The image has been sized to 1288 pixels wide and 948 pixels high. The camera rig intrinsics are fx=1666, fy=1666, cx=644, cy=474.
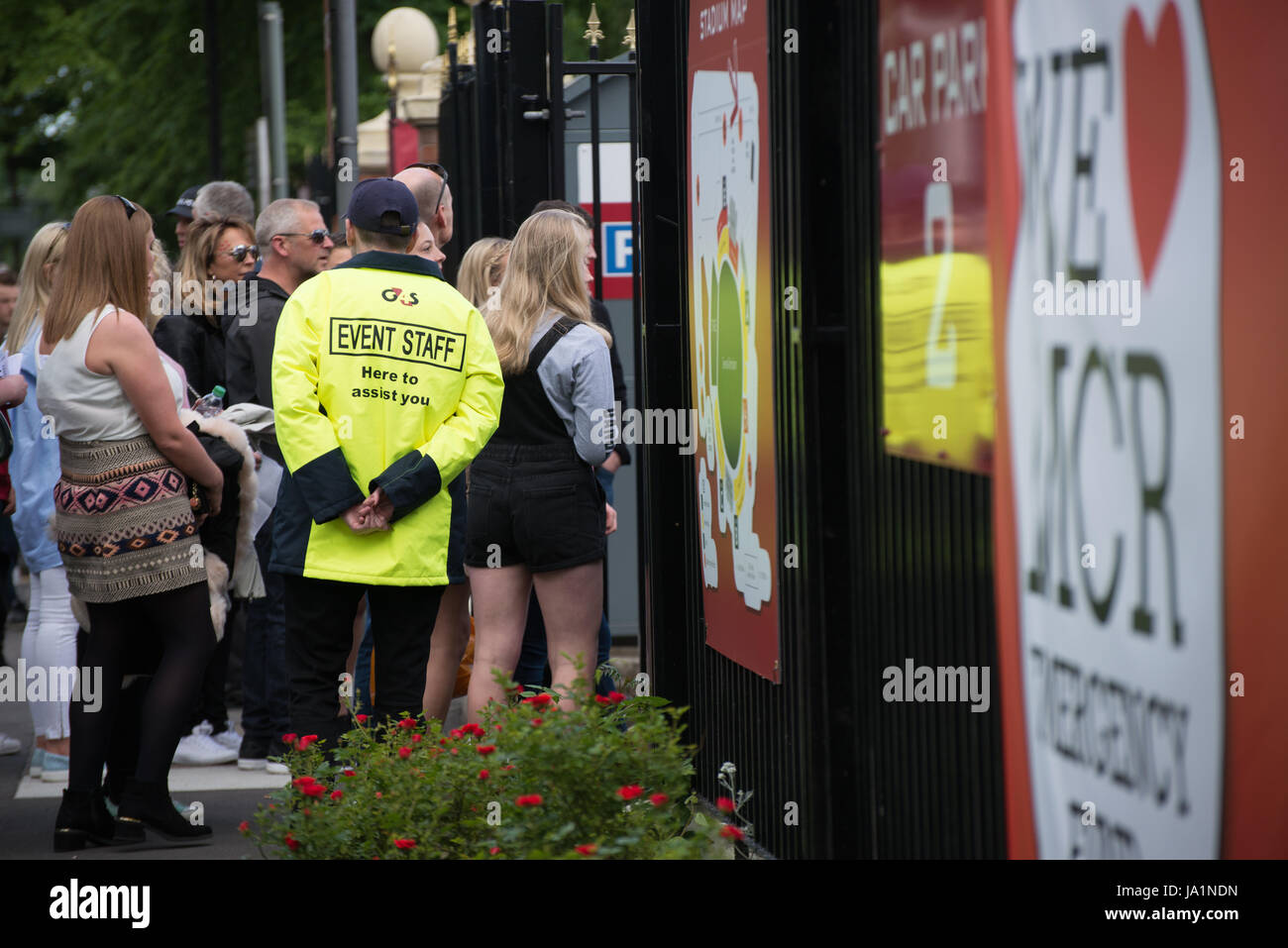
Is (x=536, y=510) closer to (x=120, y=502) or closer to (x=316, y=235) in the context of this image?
(x=120, y=502)

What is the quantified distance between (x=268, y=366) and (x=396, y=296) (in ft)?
5.49

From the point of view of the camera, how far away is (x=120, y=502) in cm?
513

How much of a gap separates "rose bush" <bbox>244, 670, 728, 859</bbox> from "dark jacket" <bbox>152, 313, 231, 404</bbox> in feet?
10.1

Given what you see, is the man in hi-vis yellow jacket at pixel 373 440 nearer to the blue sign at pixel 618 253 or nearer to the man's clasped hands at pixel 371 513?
the man's clasped hands at pixel 371 513

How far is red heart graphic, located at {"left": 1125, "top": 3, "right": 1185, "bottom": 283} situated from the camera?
2.24 m

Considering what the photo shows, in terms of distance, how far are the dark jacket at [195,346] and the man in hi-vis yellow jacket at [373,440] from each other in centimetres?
196

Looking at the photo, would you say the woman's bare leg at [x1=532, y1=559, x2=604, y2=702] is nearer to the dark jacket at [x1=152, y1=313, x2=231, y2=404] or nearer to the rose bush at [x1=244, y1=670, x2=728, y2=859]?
the rose bush at [x1=244, y1=670, x2=728, y2=859]

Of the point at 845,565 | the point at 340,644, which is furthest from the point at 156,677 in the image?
the point at 845,565

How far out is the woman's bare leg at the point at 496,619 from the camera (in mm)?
5613

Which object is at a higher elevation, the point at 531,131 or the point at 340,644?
the point at 531,131

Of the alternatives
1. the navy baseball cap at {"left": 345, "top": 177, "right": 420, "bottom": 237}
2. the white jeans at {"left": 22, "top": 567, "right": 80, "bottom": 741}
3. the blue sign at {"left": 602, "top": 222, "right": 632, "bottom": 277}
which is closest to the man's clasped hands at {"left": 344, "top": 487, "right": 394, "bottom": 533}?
the navy baseball cap at {"left": 345, "top": 177, "right": 420, "bottom": 237}

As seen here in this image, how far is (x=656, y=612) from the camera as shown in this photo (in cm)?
A: 511

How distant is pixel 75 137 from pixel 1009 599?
23624 mm
